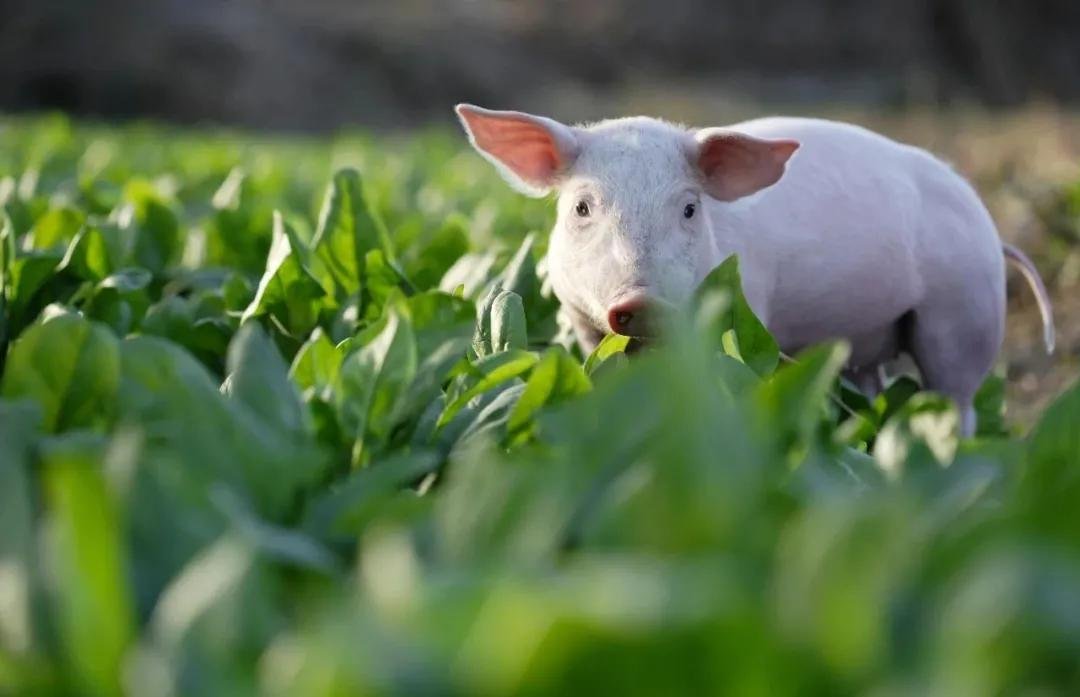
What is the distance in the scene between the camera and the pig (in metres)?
3.65

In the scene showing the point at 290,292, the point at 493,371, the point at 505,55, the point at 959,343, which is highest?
the point at 493,371

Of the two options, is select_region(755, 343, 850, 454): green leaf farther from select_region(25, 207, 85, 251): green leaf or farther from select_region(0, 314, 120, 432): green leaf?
select_region(25, 207, 85, 251): green leaf

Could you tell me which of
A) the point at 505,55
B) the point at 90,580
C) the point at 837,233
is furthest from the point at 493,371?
the point at 505,55

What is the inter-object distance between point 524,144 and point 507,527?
263 centimetres

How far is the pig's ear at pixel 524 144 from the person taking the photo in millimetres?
3832

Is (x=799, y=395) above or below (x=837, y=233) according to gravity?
above

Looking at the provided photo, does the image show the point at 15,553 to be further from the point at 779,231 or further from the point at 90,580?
the point at 779,231

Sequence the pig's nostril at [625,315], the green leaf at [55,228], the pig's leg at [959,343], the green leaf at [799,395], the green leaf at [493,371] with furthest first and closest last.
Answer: the pig's leg at [959,343], the green leaf at [55,228], the pig's nostril at [625,315], the green leaf at [493,371], the green leaf at [799,395]

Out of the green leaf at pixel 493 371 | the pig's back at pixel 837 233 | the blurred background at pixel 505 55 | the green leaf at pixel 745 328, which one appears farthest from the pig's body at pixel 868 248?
the blurred background at pixel 505 55

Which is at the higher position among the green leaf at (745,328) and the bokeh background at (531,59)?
the green leaf at (745,328)

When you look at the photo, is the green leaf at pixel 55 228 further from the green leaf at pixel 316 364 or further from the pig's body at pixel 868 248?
the green leaf at pixel 316 364

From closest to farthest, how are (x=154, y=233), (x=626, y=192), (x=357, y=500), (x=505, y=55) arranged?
1. (x=357, y=500)
2. (x=626, y=192)
3. (x=154, y=233)
4. (x=505, y=55)

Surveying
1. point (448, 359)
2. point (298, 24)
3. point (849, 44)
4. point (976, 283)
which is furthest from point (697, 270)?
point (849, 44)

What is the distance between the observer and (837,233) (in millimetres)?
4074
